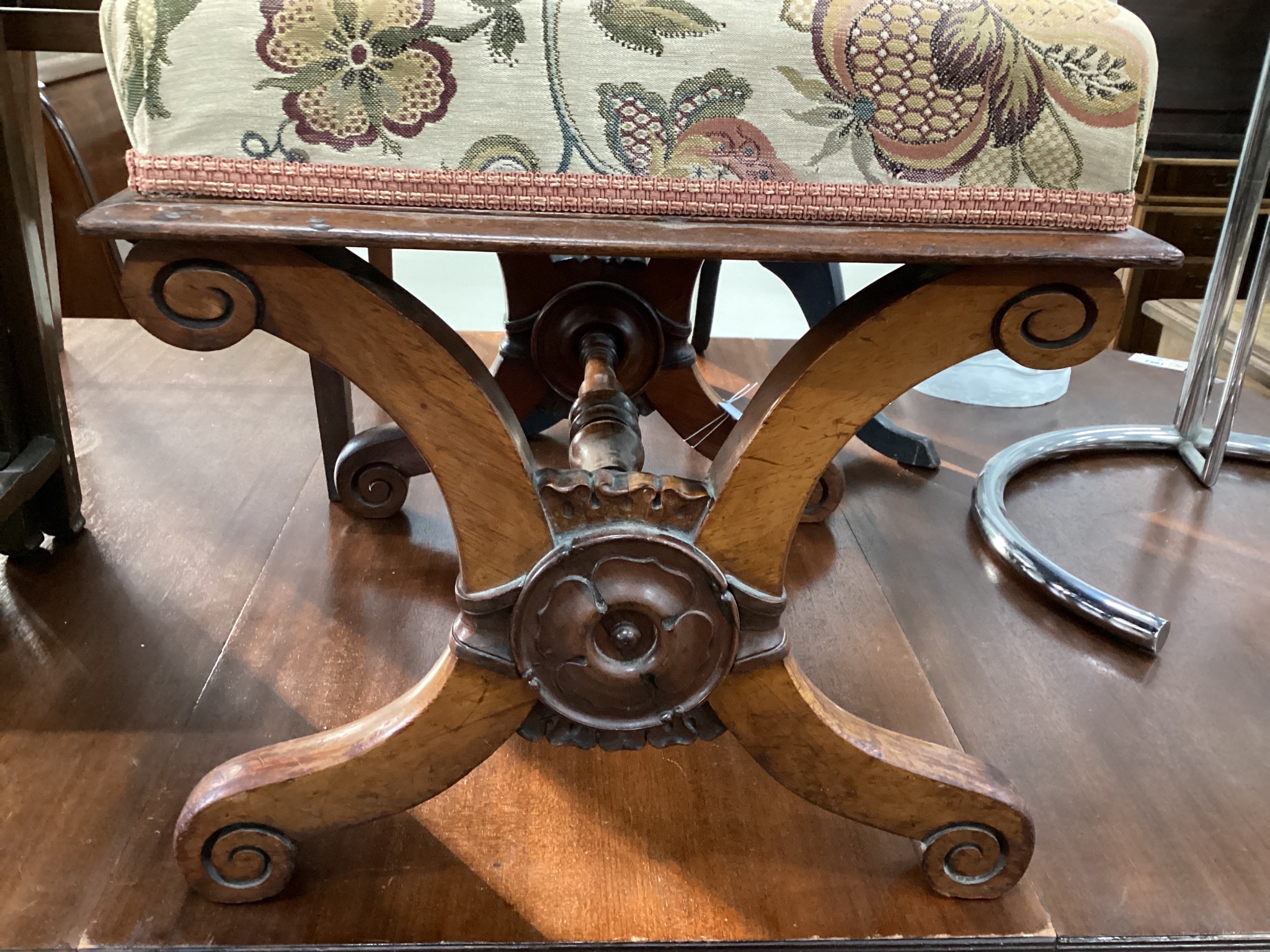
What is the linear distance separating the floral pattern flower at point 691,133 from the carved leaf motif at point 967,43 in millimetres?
89

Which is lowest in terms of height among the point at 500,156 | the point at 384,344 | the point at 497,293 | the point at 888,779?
the point at 497,293

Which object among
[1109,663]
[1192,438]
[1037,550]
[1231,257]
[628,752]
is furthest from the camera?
[1192,438]

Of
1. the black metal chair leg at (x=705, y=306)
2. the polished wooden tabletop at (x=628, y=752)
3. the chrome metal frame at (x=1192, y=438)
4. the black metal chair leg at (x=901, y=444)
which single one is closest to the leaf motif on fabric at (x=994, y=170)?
the polished wooden tabletop at (x=628, y=752)

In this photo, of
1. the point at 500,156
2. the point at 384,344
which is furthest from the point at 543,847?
the point at 500,156

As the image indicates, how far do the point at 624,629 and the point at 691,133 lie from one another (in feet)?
0.97

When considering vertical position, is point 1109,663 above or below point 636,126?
below

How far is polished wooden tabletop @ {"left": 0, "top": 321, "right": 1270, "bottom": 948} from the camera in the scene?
71 centimetres

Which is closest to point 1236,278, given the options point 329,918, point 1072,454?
point 1072,454

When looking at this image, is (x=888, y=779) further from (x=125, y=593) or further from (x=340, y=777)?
(x=125, y=593)

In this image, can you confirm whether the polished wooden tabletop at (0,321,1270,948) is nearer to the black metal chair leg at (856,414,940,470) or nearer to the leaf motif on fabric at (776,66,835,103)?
the black metal chair leg at (856,414,940,470)

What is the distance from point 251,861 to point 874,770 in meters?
0.43

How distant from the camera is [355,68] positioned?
481 millimetres

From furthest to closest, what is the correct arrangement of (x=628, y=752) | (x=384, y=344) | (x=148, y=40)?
(x=628, y=752)
(x=384, y=344)
(x=148, y=40)

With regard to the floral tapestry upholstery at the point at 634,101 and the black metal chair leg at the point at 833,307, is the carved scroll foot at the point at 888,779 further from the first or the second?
the black metal chair leg at the point at 833,307
